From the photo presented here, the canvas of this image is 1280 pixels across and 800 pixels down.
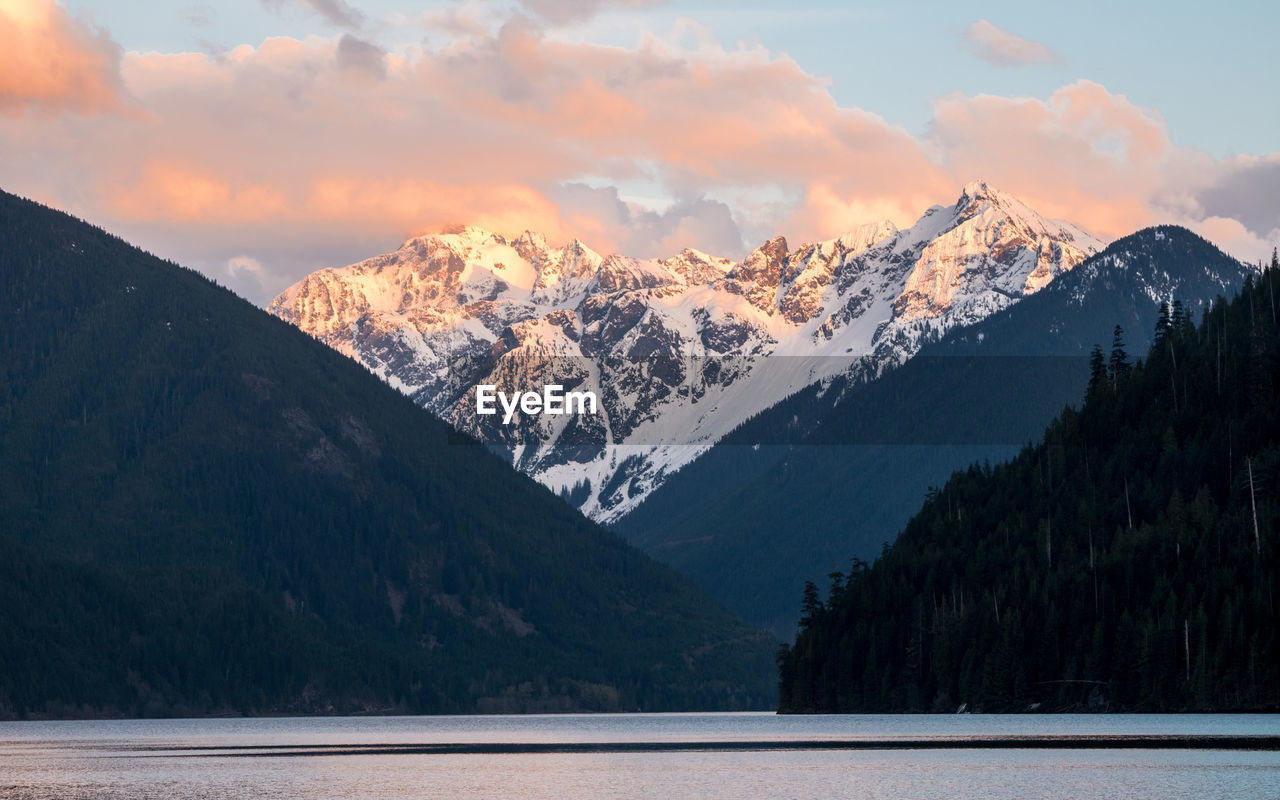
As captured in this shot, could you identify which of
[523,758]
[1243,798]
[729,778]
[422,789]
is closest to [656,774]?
[729,778]

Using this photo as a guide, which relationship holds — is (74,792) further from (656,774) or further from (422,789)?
(656,774)

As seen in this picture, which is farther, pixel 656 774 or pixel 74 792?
pixel 656 774

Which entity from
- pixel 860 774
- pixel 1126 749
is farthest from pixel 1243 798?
pixel 1126 749

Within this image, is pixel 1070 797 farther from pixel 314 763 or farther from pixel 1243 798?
pixel 314 763

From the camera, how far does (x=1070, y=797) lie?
126938mm

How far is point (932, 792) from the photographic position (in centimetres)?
13362

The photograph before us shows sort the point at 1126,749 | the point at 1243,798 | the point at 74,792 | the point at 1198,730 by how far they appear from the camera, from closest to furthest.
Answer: the point at 1243,798 → the point at 74,792 → the point at 1126,749 → the point at 1198,730

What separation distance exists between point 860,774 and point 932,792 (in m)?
18.5

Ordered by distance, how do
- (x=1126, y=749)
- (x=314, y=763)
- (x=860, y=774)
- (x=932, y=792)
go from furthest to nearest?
(x=314, y=763) → (x=1126, y=749) → (x=860, y=774) → (x=932, y=792)

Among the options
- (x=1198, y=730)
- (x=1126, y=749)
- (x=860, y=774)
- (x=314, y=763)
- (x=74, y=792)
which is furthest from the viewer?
(x=1198, y=730)

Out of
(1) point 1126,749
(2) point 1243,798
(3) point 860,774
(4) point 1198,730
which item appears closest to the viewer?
(2) point 1243,798

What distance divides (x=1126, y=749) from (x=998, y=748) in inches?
502

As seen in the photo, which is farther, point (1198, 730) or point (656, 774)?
point (1198, 730)

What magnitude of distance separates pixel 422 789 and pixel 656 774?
22.7 metres
